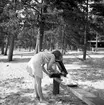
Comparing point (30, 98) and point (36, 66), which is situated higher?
point (36, 66)

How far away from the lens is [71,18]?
11.9 m

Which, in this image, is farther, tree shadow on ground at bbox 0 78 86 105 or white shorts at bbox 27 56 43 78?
tree shadow on ground at bbox 0 78 86 105

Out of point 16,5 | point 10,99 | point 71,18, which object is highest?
point 16,5

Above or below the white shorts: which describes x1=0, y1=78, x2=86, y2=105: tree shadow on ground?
below

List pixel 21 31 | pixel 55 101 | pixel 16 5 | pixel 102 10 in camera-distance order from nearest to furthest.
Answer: pixel 55 101, pixel 16 5, pixel 21 31, pixel 102 10

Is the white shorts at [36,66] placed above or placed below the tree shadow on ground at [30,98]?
above

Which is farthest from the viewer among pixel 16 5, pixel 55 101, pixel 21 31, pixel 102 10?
pixel 102 10

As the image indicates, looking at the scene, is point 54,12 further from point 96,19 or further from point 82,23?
point 96,19

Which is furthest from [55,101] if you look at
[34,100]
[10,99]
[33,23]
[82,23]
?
[82,23]

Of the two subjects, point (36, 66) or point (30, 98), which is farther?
point (30, 98)

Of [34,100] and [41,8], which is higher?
[41,8]

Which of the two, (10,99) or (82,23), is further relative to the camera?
(82,23)

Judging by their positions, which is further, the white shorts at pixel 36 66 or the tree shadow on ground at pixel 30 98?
the tree shadow on ground at pixel 30 98

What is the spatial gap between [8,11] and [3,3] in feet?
2.11
